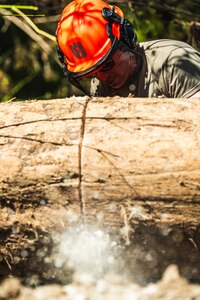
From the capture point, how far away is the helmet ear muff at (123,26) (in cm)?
368

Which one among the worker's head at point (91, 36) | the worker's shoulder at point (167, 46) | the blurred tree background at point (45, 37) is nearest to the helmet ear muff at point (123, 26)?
the worker's head at point (91, 36)

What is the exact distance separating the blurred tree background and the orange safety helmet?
6.19ft

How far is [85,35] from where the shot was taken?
364 centimetres

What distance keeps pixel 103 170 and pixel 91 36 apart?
1153 mm

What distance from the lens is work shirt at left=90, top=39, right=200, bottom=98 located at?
3.52 meters

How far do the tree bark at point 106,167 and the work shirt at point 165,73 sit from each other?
53 centimetres

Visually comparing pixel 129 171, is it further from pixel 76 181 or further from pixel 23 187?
pixel 23 187

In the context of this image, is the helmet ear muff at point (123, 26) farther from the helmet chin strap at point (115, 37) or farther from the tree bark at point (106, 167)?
the tree bark at point (106, 167)

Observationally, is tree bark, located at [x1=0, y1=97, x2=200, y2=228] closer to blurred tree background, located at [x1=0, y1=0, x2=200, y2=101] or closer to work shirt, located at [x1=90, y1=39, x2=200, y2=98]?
work shirt, located at [x1=90, y1=39, x2=200, y2=98]

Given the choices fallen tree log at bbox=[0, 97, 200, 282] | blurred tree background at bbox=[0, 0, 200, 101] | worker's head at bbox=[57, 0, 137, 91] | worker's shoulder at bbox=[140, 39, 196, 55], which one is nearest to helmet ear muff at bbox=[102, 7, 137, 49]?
worker's head at bbox=[57, 0, 137, 91]

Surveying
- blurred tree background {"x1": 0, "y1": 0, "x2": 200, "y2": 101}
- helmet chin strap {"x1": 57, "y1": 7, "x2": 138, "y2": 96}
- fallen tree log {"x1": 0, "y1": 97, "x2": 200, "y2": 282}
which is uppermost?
helmet chin strap {"x1": 57, "y1": 7, "x2": 138, "y2": 96}

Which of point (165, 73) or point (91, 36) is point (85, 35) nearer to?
point (91, 36)

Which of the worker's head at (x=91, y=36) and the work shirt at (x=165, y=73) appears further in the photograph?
the worker's head at (x=91, y=36)

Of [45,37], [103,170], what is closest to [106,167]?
[103,170]
